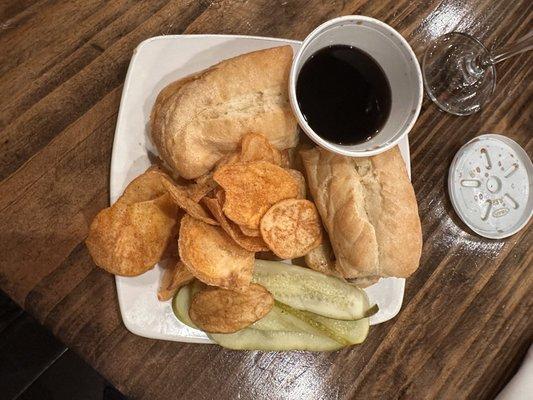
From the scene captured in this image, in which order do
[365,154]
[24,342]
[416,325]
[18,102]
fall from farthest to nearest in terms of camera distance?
1. [24,342]
2. [416,325]
3. [18,102]
4. [365,154]

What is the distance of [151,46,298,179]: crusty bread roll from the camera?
1.08 meters

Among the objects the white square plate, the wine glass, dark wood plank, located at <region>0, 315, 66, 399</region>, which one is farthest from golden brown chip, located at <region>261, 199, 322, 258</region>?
dark wood plank, located at <region>0, 315, 66, 399</region>

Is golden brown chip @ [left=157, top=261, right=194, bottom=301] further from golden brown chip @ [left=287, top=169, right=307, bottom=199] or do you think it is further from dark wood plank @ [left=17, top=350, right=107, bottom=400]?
dark wood plank @ [left=17, top=350, right=107, bottom=400]

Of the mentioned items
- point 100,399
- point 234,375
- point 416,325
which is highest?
point 234,375

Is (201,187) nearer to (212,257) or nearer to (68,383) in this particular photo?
(212,257)

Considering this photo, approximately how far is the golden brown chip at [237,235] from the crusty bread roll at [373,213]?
17 cm

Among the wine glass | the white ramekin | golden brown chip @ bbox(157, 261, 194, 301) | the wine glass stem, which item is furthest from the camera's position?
the wine glass

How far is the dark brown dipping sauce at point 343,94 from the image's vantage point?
108 cm

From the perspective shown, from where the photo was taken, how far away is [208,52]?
1246mm

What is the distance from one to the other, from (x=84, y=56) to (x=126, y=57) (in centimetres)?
10

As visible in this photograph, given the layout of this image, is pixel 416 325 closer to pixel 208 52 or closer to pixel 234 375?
pixel 234 375

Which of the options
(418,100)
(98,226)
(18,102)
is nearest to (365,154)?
(418,100)

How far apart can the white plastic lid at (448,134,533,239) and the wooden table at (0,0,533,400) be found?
37 millimetres

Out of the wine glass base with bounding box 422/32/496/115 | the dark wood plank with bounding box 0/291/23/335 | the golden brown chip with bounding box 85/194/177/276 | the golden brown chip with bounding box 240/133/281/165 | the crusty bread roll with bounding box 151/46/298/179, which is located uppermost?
the crusty bread roll with bounding box 151/46/298/179
